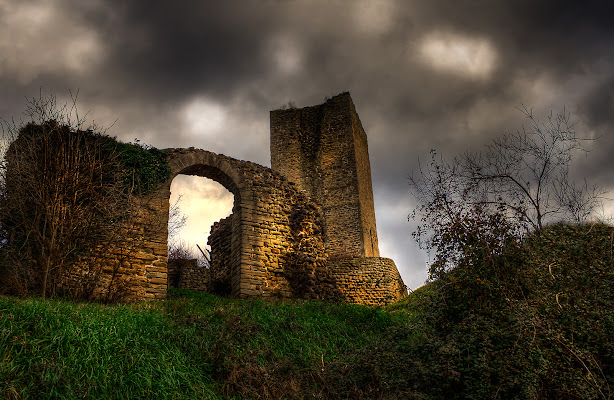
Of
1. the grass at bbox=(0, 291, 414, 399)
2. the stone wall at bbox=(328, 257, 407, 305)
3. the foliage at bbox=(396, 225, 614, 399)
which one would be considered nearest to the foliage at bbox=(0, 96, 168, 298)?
the grass at bbox=(0, 291, 414, 399)

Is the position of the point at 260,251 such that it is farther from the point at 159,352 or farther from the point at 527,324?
the point at 527,324

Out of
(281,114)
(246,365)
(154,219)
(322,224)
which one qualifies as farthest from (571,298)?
(281,114)

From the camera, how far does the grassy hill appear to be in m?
4.69

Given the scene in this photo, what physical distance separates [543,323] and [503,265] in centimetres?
103

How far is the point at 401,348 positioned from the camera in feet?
20.2

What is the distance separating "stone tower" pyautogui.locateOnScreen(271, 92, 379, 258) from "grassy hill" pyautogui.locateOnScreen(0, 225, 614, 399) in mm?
15254

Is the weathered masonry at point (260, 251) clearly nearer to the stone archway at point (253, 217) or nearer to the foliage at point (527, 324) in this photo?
the stone archway at point (253, 217)

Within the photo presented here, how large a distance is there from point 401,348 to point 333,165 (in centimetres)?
1854

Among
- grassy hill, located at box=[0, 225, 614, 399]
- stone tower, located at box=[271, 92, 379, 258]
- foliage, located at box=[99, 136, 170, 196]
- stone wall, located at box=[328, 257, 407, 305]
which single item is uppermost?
stone tower, located at box=[271, 92, 379, 258]

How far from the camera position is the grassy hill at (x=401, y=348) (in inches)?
185

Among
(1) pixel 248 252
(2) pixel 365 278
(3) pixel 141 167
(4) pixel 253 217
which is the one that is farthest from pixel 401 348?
(2) pixel 365 278

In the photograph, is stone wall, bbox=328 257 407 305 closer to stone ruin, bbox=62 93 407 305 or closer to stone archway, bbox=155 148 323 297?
stone ruin, bbox=62 93 407 305

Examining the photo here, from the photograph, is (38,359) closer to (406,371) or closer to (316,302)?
(406,371)

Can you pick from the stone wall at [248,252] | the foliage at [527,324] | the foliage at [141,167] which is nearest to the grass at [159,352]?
the foliage at [527,324]
